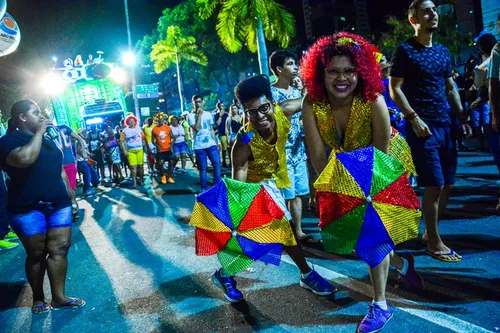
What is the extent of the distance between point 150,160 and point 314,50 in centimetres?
1280

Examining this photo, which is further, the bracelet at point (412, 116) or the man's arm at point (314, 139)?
the bracelet at point (412, 116)

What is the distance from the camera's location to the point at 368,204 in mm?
2338

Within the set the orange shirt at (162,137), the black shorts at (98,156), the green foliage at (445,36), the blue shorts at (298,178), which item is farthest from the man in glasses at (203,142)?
the green foliage at (445,36)

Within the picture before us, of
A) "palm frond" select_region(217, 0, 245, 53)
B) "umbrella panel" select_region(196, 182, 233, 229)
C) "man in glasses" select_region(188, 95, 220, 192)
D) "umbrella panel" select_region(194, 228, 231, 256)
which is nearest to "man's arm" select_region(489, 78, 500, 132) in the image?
"umbrella panel" select_region(196, 182, 233, 229)

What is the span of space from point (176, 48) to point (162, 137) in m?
26.0

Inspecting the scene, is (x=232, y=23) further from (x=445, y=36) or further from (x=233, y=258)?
(x=445, y=36)

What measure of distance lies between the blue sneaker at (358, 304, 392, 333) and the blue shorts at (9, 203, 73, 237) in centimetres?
282

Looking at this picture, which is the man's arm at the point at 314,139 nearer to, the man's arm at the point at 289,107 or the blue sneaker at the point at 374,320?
the man's arm at the point at 289,107

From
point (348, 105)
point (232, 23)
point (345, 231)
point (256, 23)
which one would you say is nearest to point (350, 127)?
point (348, 105)

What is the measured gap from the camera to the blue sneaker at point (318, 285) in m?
3.29

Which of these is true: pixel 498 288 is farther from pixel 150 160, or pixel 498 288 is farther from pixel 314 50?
pixel 150 160

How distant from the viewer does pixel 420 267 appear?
143 inches

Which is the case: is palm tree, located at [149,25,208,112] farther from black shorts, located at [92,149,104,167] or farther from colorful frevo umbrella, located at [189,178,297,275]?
colorful frevo umbrella, located at [189,178,297,275]

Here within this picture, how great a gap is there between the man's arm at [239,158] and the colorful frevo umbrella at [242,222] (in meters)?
0.36
